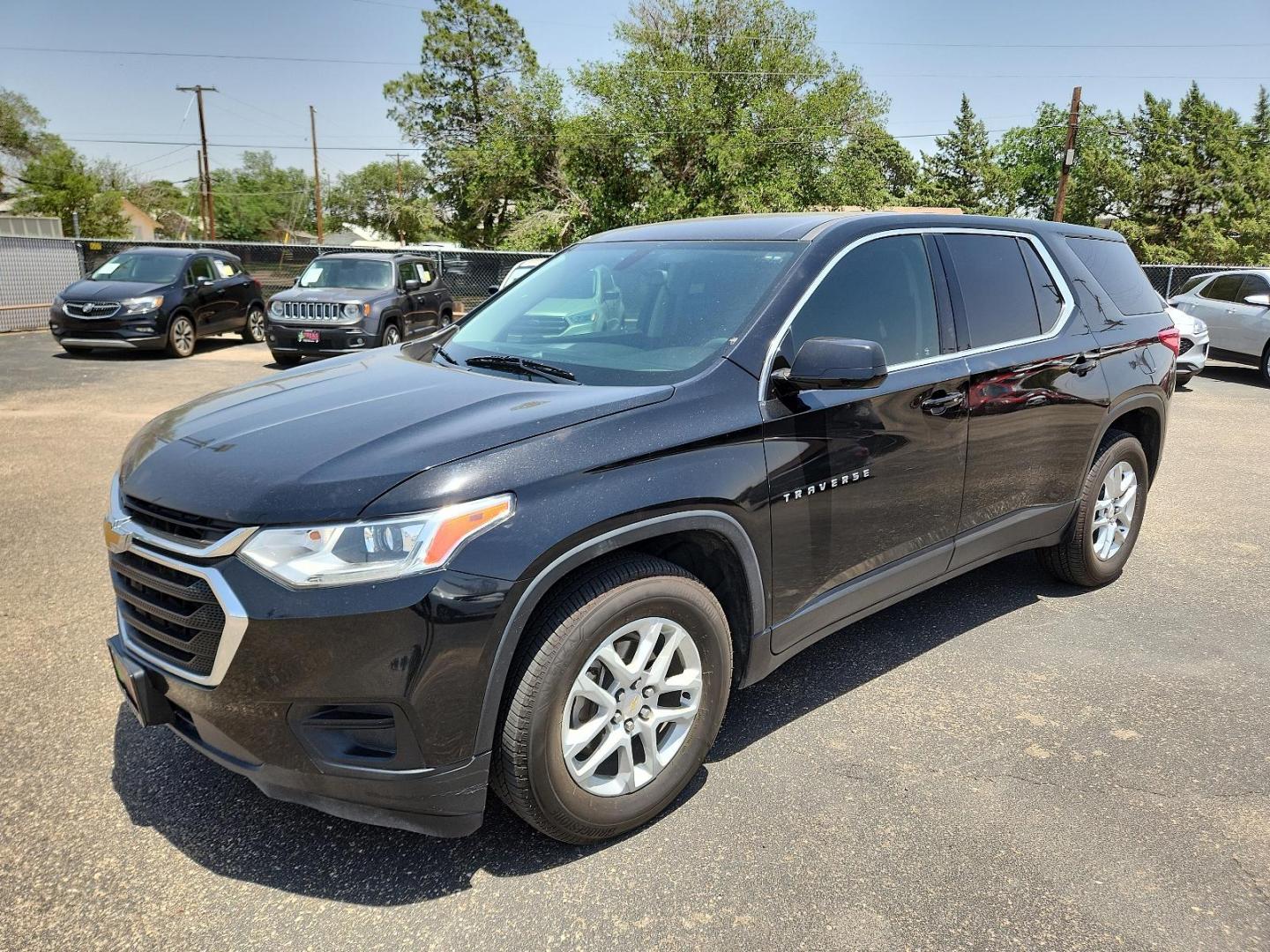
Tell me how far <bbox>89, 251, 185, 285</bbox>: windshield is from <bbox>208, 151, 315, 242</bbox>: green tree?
330 feet

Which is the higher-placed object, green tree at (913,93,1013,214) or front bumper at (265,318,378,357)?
green tree at (913,93,1013,214)

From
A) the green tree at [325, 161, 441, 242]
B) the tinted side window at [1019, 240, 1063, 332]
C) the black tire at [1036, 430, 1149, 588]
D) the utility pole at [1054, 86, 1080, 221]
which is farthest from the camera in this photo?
the green tree at [325, 161, 441, 242]

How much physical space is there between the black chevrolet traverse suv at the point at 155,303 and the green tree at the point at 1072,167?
43.5 metres

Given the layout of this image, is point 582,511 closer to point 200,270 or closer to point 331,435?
point 331,435

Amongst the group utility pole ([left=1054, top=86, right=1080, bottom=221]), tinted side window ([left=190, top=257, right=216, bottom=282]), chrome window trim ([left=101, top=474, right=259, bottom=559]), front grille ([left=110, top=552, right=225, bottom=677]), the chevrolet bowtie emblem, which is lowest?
front grille ([left=110, top=552, right=225, bottom=677])

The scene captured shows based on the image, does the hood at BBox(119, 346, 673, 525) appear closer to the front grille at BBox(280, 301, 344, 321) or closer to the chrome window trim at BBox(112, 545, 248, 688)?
the chrome window trim at BBox(112, 545, 248, 688)

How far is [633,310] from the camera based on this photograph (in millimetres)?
3457

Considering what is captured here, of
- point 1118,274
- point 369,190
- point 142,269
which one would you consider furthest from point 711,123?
point 369,190

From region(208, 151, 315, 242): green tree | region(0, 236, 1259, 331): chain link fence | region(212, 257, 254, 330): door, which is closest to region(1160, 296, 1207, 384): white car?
region(0, 236, 1259, 331): chain link fence

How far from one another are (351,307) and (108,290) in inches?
166

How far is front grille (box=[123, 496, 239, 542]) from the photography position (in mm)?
2318

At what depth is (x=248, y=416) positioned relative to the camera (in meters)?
2.86

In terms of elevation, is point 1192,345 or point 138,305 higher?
point 138,305

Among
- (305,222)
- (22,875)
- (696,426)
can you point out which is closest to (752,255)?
(696,426)
